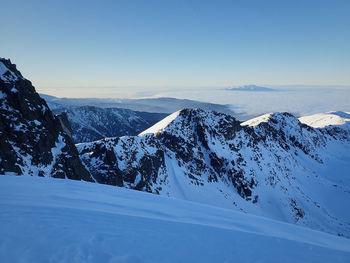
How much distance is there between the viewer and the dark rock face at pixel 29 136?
21.3 meters

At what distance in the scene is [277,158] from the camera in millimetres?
75125

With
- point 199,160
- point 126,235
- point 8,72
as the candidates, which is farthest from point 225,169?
point 126,235

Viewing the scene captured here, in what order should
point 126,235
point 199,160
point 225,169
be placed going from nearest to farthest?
point 126,235 → point 199,160 → point 225,169

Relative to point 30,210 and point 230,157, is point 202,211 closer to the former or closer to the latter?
point 30,210

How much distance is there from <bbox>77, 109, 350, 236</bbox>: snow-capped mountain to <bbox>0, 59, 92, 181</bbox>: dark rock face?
7.07m

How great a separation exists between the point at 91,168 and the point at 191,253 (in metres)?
33.3

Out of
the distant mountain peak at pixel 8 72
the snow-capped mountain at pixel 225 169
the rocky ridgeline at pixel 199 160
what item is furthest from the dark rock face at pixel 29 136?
the snow-capped mountain at pixel 225 169

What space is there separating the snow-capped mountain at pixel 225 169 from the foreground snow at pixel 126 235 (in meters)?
27.1

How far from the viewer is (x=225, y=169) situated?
187 feet

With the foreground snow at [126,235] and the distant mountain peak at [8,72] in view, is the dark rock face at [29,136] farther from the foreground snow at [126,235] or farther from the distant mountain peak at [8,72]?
the foreground snow at [126,235]

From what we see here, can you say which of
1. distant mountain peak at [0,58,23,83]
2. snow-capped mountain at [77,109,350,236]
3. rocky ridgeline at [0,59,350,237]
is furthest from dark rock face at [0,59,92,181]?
snow-capped mountain at [77,109,350,236]

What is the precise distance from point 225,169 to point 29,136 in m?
50.0

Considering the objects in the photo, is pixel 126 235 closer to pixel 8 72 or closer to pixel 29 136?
pixel 29 136

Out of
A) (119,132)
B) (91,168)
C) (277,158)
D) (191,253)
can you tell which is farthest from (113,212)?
(119,132)
